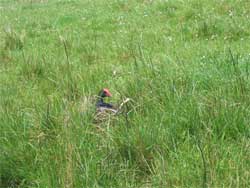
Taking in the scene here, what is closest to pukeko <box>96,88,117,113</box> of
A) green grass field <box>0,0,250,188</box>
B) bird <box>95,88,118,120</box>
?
bird <box>95,88,118,120</box>

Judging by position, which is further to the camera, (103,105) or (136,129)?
(103,105)

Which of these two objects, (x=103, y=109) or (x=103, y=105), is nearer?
(x=103, y=109)

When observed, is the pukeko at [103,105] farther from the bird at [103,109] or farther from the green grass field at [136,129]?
the green grass field at [136,129]

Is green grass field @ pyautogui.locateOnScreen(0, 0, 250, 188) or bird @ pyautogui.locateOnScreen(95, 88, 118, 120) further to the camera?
bird @ pyautogui.locateOnScreen(95, 88, 118, 120)

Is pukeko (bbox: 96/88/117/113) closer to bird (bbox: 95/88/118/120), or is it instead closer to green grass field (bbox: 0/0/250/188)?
bird (bbox: 95/88/118/120)

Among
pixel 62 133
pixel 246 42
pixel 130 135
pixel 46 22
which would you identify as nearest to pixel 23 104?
pixel 62 133

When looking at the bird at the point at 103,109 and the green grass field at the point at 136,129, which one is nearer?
the green grass field at the point at 136,129

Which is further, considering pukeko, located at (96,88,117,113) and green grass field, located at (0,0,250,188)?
pukeko, located at (96,88,117,113)

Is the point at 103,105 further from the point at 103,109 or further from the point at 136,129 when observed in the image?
the point at 136,129

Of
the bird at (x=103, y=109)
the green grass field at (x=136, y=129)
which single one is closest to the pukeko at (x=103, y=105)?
the bird at (x=103, y=109)

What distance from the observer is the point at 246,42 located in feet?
20.5

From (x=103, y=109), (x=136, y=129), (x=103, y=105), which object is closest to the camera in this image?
(x=136, y=129)

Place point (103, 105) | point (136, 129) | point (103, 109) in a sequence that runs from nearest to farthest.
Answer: point (136, 129)
point (103, 109)
point (103, 105)

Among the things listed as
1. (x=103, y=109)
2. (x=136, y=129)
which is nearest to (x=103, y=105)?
(x=103, y=109)
